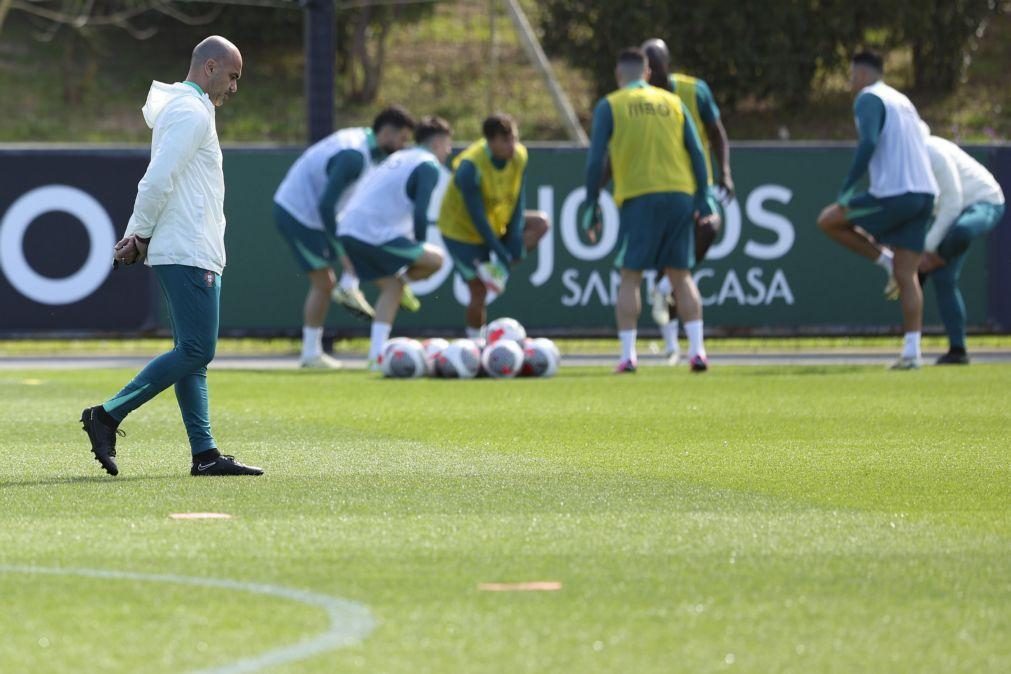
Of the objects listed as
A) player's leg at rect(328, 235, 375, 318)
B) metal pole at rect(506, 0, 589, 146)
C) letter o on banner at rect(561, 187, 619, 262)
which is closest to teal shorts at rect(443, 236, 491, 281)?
player's leg at rect(328, 235, 375, 318)

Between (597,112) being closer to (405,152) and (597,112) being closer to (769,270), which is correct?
(405,152)

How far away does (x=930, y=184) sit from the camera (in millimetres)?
14938

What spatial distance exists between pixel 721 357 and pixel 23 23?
28.5 metres

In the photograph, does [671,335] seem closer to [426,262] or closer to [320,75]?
[426,262]

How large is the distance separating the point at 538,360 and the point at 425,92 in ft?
76.8

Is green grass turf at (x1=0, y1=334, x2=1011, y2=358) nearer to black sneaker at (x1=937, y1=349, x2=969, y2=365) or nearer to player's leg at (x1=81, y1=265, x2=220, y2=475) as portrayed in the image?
black sneaker at (x1=937, y1=349, x2=969, y2=365)

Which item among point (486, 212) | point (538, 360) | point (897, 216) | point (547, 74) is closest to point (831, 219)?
point (897, 216)

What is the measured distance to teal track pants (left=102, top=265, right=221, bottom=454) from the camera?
8.09 metres

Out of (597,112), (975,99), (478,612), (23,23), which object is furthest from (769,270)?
(23,23)

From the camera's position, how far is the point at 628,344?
1515cm

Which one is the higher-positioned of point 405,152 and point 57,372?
point 405,152

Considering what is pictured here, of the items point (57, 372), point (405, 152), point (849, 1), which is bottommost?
point (57, 372)

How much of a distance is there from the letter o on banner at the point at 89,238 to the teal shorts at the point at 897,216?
24.4ft

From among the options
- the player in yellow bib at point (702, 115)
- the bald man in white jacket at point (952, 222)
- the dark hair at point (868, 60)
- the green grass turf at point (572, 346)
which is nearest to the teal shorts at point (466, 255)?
the player in yellow bib at point (702, 115)
